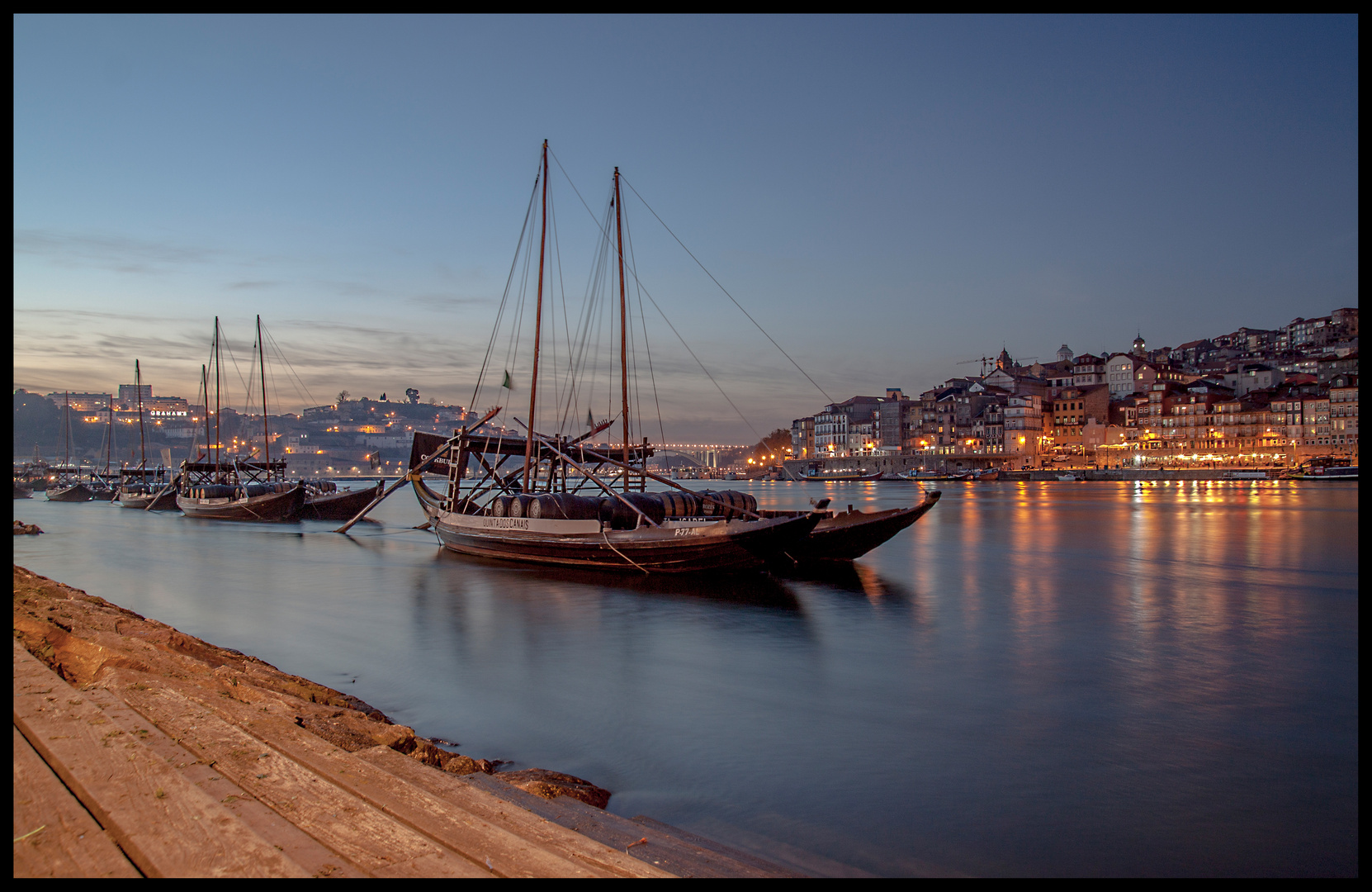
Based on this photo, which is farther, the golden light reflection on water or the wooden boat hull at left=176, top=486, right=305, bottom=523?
the wooden boat hull at left=176, top=486, right=305, bottom=523

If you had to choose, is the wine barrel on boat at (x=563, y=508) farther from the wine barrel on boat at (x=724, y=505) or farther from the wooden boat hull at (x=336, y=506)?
the wooden boat hull at (x=336, y=506)

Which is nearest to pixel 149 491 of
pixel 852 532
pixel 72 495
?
pixel 72 495

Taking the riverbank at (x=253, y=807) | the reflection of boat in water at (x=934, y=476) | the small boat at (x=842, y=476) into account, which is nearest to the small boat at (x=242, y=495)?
the riverbank at (x=253, y=807)

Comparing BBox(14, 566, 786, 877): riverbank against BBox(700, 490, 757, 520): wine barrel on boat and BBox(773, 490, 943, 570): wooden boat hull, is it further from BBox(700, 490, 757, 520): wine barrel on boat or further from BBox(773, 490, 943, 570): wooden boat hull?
BBox(773, 490, 943, 570): wooden boat hull

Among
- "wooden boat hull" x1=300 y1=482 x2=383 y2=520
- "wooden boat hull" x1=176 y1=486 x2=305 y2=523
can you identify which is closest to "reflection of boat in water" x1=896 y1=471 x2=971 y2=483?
"wooden boat hull" x1=300 y1=482 x2=383 y2=520

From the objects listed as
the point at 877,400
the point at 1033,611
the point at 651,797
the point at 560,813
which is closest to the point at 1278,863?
the point at 651,797

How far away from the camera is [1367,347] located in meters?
2.20

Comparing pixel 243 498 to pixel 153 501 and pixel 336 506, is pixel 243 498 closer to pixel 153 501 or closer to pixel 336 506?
pixel 336 506

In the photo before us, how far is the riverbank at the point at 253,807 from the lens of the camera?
2918mm

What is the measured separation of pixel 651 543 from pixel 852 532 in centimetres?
641

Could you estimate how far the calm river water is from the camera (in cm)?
653

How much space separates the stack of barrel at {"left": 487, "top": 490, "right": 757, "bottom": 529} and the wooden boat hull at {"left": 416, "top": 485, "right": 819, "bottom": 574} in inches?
14.8
